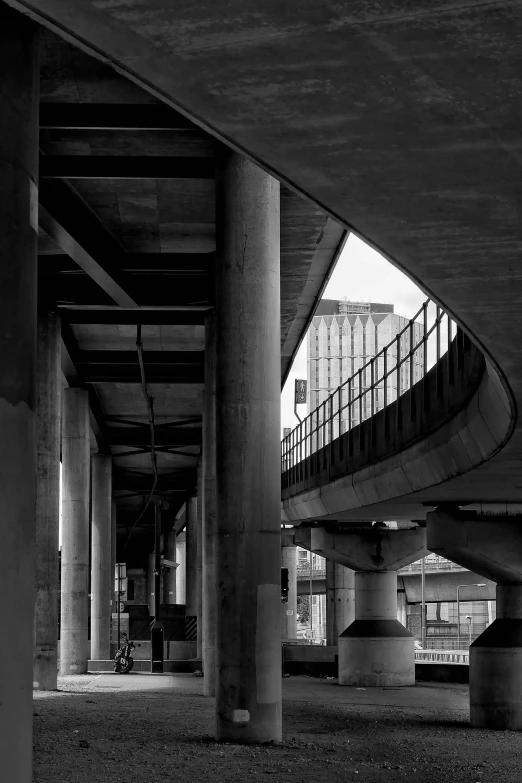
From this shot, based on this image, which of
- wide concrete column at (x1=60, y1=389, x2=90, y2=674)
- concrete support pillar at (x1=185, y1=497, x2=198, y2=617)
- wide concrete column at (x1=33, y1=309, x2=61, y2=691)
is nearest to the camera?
wide concrete column at (x1=33, y1=309, x2=61, y2=691)

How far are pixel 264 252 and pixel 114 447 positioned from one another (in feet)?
141

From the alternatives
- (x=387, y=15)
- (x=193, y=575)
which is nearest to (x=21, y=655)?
(x=387, y=15)

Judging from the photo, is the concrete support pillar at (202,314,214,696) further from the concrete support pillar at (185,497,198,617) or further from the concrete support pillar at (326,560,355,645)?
the concrete support pillar at (185,497,198,617)

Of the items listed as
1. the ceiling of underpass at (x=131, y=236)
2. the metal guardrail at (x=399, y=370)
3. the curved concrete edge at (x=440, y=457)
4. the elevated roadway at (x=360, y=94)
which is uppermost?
the ceiling of underpass at (x=131, y=236)

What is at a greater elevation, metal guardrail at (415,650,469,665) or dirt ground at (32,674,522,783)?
dirt ground at (32,674,522,783)

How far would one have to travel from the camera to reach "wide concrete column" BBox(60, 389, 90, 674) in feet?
132

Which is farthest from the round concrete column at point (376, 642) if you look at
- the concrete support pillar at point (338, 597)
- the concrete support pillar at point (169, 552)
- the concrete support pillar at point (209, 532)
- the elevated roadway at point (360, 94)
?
the concrete support pillar at point (169, 552)

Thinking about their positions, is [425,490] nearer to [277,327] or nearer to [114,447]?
[277,327]

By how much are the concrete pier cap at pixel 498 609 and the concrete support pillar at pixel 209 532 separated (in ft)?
17.7

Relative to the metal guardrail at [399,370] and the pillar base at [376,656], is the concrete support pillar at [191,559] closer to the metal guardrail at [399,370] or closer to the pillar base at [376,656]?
the pillar base at [376,656]

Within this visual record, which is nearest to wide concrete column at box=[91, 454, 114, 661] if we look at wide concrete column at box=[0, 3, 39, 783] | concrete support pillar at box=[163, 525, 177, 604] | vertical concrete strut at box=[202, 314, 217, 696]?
vertical concrete strut at box=[202, 314, 217, 696]

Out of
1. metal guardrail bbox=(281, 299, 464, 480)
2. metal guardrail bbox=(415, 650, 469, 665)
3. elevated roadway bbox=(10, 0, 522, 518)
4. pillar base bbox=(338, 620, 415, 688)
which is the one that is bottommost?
metal guardrail bbox=(415, 650, 469, 665)

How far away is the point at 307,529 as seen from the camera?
4625 cm

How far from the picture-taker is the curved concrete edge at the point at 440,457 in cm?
1541
